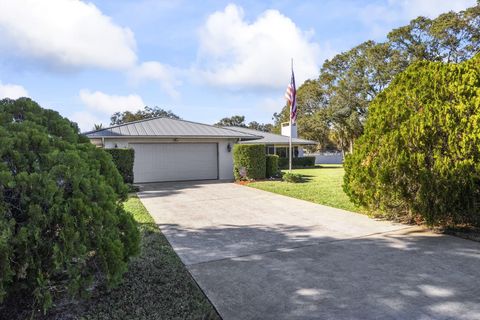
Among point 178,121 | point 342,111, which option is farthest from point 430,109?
point 342,111

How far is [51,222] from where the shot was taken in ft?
8.32

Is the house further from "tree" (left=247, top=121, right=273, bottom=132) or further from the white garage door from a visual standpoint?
"tree" (left=247, top=121, right=273, bottom=132)

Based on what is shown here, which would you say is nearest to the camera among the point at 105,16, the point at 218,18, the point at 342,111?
the point at 105,16

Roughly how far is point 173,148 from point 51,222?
13351 mm

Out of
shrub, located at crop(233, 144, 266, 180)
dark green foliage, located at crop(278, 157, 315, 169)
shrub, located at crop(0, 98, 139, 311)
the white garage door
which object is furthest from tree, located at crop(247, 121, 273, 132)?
shrub, located at crop(0, 98, 139, 311)

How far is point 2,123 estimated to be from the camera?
296 cm

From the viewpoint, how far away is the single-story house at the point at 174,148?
576 inches

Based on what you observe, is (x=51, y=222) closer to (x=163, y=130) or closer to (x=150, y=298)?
(x=150, y=298)

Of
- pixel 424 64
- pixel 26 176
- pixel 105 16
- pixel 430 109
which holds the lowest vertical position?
pixel 26 176

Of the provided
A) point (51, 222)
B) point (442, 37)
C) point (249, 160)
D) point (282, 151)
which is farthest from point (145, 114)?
point (51, 222)

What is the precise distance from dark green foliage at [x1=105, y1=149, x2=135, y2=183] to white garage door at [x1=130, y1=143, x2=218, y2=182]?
1.99 m

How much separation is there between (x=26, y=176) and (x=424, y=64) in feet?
21.6

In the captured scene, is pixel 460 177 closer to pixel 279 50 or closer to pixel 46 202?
pixel 46 202

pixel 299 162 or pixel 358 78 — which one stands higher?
pixel 358 78
